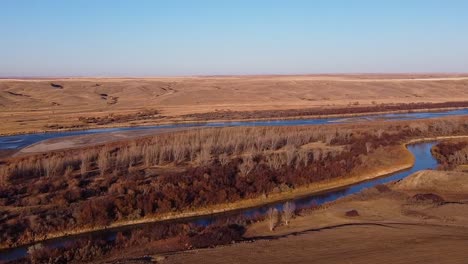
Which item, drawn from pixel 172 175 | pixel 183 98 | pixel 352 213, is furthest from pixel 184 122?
pixel 352 213

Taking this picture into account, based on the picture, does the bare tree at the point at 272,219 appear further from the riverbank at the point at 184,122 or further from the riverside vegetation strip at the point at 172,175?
the riverbank at the point at 184,122

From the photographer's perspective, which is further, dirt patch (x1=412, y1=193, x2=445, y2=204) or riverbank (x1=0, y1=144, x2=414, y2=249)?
dirt patch (x1=412, y1=193, x2=445, y2=204)

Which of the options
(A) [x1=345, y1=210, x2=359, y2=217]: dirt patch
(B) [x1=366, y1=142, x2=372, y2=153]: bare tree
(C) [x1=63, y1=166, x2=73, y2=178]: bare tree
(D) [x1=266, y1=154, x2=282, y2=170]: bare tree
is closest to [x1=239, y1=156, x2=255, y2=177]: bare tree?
(D) [x1=266, y1=154, x2=282, y2=170]: bare tree

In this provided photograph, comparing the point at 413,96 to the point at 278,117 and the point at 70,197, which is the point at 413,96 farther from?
the point at 70,197

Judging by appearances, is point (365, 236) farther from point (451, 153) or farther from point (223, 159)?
point (451, 153)

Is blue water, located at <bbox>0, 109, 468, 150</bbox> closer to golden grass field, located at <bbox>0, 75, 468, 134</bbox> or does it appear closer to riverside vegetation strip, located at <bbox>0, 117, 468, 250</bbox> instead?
golden grass field, located at <bbox>0, 75, 468, 134</bbox>

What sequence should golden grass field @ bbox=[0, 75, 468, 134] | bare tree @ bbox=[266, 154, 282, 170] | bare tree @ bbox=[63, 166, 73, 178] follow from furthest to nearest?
golden grass field @ bbox=[0, 75, 468, 134] → bare tree @ bbox=[266, 154, 282, 170] → bare tree @ bbox=[63, 166, 73, 178]

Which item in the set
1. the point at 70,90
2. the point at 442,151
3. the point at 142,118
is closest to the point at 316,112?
the point at 142,118

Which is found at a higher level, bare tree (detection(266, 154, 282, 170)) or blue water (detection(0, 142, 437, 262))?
bare tree (detection(266, 154, 282, 170))
